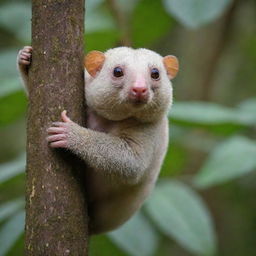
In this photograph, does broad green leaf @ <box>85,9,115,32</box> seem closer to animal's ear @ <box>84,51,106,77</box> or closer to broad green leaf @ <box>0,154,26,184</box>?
animal's ear @ <box>84,51,106,77</box>

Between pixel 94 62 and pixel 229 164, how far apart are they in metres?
1.22

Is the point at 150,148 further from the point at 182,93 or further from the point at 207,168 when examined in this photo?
the point at 182,93

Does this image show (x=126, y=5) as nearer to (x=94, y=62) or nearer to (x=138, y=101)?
(x=94, y=62)

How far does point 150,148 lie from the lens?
3.84 meters

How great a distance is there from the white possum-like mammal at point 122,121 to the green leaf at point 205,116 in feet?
1.18

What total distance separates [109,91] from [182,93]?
13.7 ft

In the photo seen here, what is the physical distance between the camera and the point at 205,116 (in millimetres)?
4484

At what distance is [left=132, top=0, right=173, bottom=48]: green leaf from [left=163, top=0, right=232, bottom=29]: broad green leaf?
685mm

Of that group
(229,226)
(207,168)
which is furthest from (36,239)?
(229,226)

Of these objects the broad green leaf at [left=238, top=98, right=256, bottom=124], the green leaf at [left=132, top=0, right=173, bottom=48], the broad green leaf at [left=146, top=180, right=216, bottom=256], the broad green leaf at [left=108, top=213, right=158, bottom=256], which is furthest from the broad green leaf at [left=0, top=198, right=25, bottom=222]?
the broad green leaf at [left=238, top=98, right=256, bottom=124]

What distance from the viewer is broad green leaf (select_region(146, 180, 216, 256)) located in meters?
4.30

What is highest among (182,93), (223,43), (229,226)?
(223,43)

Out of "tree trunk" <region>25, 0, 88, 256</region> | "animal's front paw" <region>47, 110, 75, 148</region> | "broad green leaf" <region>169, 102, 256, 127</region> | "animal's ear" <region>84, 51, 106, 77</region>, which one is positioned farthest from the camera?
"broad green leaf" <region>169, 102, 256, 127</region>

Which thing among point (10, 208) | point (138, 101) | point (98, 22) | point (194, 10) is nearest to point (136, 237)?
point (10, 208)
